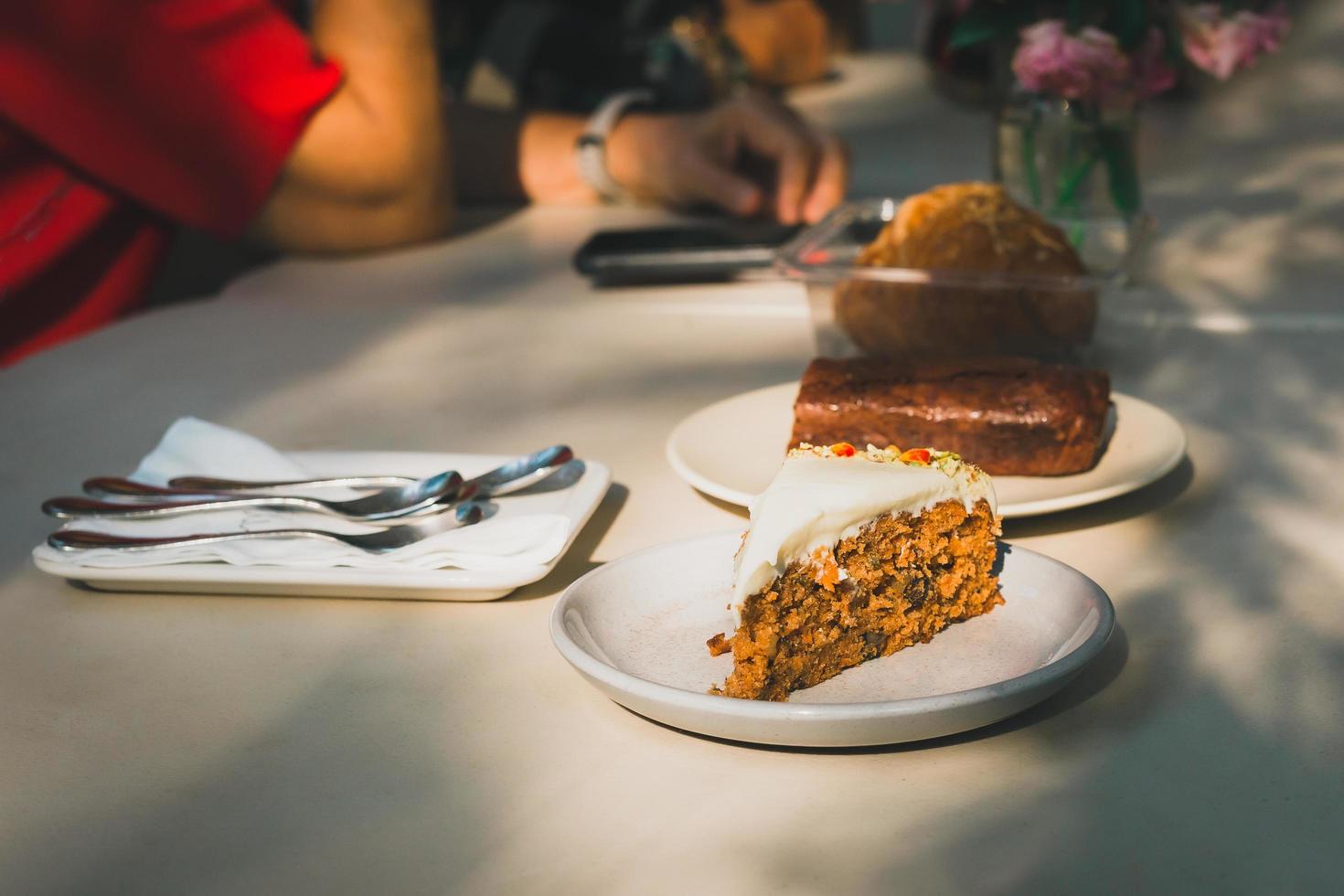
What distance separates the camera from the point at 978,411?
2.92 feet

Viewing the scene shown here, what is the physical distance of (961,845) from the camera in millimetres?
541

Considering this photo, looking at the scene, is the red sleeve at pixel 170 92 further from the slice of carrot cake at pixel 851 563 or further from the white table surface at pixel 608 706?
the slice of carrot cake at pixel 851 563

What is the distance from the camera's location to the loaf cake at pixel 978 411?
2.88 ft

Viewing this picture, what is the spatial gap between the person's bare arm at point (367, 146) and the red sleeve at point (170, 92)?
3cm

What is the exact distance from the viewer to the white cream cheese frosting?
638mm

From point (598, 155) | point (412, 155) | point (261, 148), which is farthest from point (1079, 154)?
point (261, 148)

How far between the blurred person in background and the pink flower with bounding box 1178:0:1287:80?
1.68 ft

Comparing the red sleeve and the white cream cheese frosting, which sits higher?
the red sleeve

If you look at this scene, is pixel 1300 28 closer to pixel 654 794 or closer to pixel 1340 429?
pixel 1340 429

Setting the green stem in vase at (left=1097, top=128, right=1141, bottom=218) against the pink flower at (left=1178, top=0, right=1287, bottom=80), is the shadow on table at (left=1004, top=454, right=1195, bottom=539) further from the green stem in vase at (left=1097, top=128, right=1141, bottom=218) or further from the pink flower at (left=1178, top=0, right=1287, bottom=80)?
the pink flower at (left=1178, top=0, right=1287, bottom=80)

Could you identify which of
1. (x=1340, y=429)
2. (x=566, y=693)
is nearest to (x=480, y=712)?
(x=566, y=693)

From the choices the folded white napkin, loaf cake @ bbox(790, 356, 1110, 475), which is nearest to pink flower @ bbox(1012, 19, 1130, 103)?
loaf cake @ bbox(790, 356, 1110, 475)

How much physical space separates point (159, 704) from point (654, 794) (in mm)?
284

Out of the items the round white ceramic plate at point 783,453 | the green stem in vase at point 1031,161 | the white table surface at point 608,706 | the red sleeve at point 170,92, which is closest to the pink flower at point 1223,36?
the green stem in vase at point 1031,161
